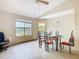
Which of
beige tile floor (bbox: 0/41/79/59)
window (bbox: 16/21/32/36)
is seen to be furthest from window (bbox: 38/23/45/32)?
beige tile floor (bbox: 0/41/79/59)

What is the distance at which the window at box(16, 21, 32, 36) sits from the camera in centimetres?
681

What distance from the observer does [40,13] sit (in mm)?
7344

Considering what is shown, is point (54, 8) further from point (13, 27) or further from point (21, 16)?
point (13, 27)

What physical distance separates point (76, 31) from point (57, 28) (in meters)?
3.45

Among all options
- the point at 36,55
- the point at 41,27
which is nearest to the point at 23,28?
the point at 41,27

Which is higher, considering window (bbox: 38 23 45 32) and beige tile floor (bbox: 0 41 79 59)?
window (bbox: 38 23 45 32)

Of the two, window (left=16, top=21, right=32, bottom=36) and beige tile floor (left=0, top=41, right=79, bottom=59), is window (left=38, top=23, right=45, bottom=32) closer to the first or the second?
window (left=16, top=21, right=32, bottom=36)

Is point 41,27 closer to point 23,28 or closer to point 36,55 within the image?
point 23,28

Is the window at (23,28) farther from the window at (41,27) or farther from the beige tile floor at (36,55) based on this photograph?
the beige tile floor at (36,55)

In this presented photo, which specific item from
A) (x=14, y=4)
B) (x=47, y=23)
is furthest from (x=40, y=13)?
(x=14, y=4)

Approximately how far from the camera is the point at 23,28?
292 inches

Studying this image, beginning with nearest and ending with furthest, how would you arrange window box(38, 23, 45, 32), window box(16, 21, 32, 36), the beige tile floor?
the beige tile floor
window box(16, 21, 32, 36)
window box(38, 23, 45, 32)

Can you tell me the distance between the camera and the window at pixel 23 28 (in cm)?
681

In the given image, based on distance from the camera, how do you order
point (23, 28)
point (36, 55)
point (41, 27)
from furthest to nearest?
point (41, 27) → point (23, 28) → point (36, 55)
